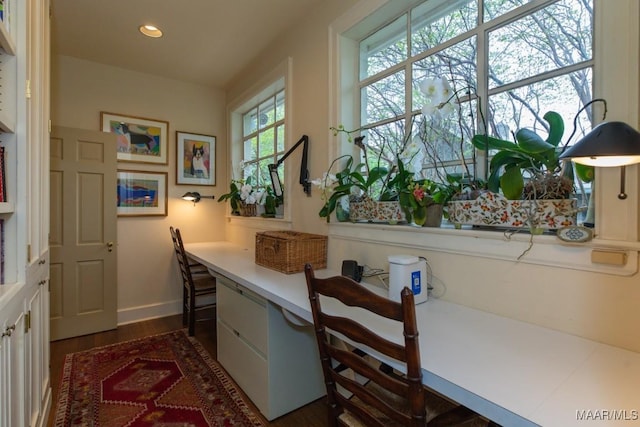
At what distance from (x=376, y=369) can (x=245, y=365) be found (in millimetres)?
1316

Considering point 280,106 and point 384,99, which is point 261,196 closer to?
point 280,106

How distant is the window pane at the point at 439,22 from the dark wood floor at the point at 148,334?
7.19ft

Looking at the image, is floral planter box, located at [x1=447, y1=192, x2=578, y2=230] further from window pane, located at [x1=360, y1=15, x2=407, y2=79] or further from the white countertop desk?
window pane, located at [x1=360, y1=15, x2=407, y2=79]

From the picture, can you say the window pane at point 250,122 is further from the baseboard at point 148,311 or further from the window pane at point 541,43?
the window pane at point 541,43

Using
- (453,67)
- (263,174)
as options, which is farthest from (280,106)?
(453,67)

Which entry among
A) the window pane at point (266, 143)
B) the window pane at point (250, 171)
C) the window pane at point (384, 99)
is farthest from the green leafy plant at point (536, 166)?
the window pane at point (250, 171)

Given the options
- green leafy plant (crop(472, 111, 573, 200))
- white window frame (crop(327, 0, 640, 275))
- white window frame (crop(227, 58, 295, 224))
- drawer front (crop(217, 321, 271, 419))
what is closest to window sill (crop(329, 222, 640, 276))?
white window frame (crop(327, 0, 640, 275))

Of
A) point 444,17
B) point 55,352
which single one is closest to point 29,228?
point 55,352

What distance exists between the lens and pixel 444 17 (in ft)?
5.85

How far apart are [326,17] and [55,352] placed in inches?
134

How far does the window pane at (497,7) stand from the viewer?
1.47 m

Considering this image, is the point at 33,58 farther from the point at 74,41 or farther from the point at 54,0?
the point at 74,41

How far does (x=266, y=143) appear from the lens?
3.32 meters

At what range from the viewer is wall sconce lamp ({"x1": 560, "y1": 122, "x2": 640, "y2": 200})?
0.82 m
